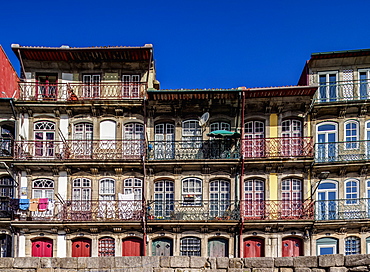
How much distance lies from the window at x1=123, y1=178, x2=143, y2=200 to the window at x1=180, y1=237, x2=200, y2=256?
9.37 ft

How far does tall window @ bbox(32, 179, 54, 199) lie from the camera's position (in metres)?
24.0

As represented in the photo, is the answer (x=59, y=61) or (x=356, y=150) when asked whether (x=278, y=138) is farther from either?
(x=59, y=61)

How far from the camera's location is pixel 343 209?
23125 millimetres

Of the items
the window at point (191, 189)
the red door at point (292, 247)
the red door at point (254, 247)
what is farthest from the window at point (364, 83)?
the window at point (191, 189)

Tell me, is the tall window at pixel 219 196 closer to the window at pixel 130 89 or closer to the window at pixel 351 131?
the window at pixel 130 89

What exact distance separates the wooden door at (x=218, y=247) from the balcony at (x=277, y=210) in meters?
1.57

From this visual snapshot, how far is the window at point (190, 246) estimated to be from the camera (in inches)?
915

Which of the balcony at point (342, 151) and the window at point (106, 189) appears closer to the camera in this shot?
the balcony at point (342, 151)

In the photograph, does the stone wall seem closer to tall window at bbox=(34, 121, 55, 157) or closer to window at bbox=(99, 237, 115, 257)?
window at bbox=(99, 237, 115, 257)

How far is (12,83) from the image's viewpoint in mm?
27188

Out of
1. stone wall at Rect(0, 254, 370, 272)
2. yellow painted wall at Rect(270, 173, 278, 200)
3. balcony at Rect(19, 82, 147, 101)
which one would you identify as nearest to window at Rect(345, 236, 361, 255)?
yellow painted wall at Rect(270, 173, 278, 200)

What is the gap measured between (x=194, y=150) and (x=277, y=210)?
182 inches

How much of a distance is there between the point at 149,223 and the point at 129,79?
698 cm

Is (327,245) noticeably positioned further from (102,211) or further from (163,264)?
(163,264)
